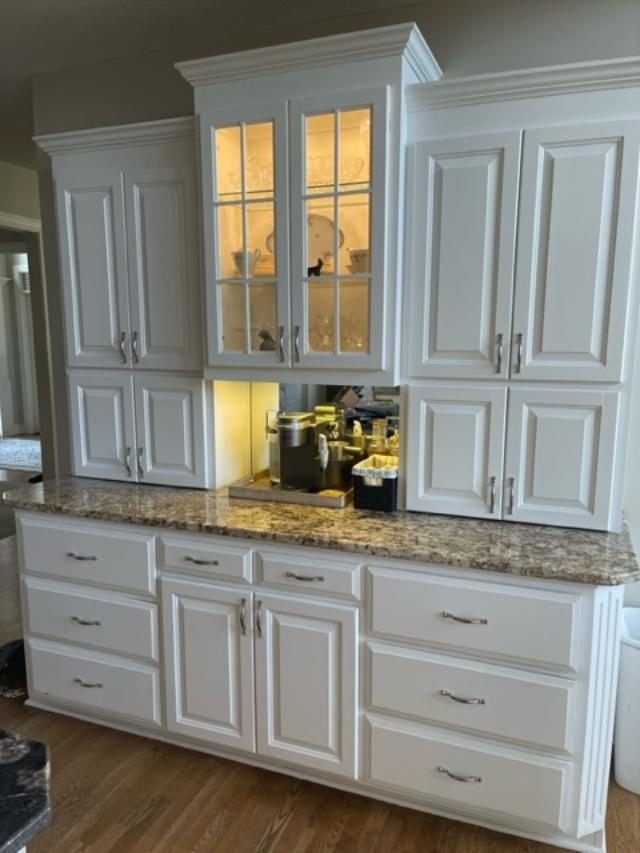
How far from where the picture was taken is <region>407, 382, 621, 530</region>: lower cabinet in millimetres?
1925

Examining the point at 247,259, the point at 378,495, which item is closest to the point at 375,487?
the point at 378,495

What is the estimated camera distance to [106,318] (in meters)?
2.56

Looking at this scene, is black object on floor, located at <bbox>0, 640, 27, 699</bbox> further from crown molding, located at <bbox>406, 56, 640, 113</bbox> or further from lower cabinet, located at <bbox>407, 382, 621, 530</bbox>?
crown molding, located at <bbox>406, 56, 640, 113</bbox>

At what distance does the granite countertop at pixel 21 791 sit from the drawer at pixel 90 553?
129 cm

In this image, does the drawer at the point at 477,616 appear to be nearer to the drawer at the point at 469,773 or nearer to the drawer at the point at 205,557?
the drawer at the point at 469,773

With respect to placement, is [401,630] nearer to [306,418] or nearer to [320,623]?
[320,623]

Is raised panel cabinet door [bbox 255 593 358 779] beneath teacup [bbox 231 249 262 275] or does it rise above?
beneath

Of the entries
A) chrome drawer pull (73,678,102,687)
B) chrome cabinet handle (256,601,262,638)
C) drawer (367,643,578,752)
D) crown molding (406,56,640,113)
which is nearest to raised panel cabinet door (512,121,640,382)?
crown molding (406,56,640,113)

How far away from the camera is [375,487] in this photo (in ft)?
7.16

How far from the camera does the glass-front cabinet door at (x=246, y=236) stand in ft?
7.00

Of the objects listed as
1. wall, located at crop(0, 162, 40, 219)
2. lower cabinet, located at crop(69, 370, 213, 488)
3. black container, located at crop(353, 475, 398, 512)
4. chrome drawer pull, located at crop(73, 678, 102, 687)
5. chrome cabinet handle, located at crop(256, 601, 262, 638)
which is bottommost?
chrome drawer pull, located at crop(73, 678, 102, 687)

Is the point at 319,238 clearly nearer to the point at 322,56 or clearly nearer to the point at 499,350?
the point at 322,56

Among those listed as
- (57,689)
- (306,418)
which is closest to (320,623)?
(306,418)

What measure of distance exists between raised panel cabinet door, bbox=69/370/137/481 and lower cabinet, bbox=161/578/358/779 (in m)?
0.69
